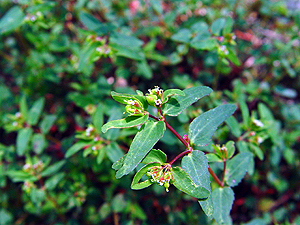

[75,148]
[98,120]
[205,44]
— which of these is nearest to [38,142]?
[75,148]

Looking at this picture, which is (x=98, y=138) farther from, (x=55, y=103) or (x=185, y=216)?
(x=55, y=103)

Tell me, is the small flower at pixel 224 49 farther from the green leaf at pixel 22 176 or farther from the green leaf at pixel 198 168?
the green leaf at pixel 22 176

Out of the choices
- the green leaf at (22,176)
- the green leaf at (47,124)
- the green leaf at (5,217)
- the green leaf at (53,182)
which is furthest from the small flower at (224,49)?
the green leaf at (5,217)

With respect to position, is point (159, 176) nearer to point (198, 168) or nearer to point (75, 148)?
point (198, 168)

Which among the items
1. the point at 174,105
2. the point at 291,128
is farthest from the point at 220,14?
the point at 174,105

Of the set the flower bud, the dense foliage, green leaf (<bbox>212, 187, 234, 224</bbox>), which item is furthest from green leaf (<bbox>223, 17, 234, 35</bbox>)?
green leaf (<bbox>212, 187, 234, 224</bbox>)

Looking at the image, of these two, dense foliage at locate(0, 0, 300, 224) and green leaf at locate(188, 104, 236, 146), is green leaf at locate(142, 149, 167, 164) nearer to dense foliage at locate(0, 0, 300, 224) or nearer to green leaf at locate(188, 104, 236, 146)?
green leaf at locate(188, 104, 236, 146)
